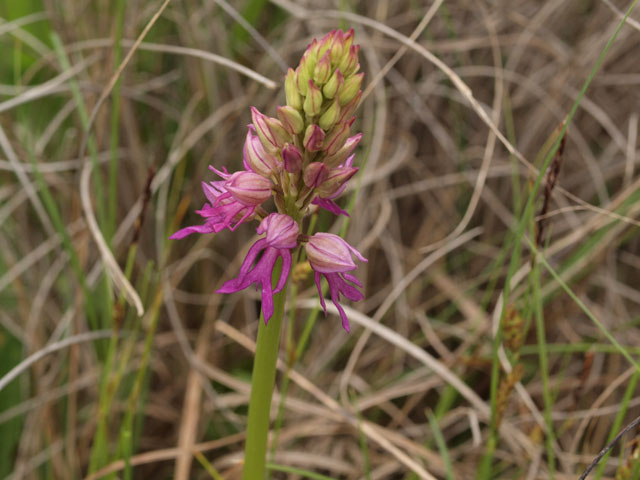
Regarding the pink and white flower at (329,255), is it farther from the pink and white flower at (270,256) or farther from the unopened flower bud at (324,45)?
the unopened flower bud at (324,45)

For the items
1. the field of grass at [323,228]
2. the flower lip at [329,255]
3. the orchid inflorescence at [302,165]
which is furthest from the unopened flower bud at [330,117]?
the field of grass at [323,228]

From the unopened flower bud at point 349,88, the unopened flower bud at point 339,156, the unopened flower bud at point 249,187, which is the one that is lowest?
the unopened flower bud at point 249,187

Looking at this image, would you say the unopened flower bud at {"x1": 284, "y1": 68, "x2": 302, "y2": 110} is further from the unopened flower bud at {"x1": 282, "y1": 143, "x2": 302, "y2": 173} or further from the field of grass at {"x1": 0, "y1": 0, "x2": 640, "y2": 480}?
the field of grass at {"x1": 0, "y1": 0, "x2": 640, "y2": 480}

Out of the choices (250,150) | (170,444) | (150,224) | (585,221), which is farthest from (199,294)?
(250,150)

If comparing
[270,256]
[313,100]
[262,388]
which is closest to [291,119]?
[313,100]

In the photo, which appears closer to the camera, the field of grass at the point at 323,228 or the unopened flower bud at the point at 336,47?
the unopened flower bud at the point at 336,47

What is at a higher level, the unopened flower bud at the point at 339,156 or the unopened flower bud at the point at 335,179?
the unopened flower bud at the point at 339,156

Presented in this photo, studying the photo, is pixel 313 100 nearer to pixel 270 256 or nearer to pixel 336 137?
pixel 336 137
